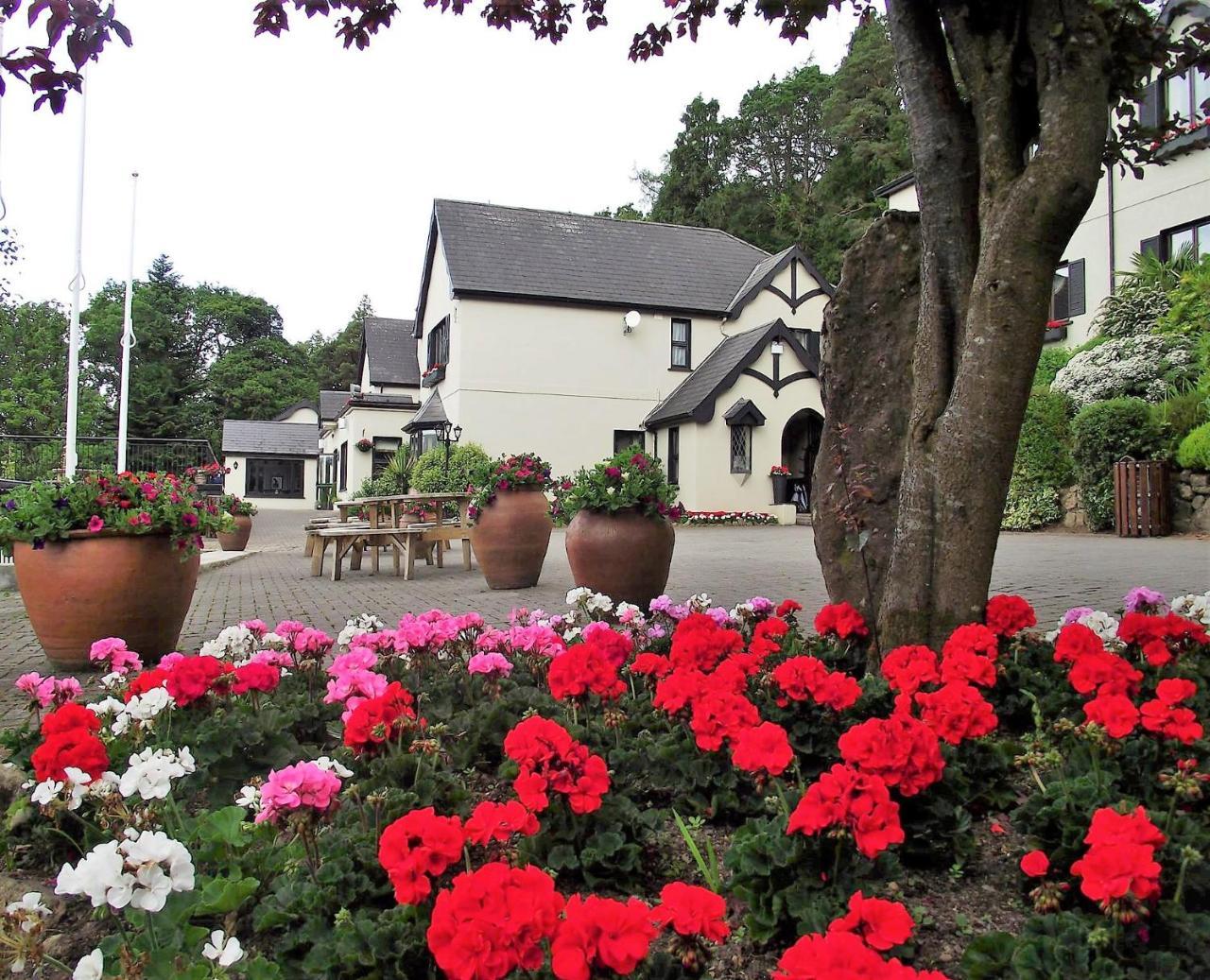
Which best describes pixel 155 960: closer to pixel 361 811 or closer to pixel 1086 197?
pixel 361 811

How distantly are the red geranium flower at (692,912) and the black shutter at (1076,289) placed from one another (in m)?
19.2

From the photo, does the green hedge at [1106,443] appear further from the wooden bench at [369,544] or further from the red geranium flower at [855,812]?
the red geranium flower at [855,812]

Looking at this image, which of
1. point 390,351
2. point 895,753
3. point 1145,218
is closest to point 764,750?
point 895,753

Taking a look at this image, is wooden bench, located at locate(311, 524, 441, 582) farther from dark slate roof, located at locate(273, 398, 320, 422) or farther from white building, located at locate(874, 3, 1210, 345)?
dark slate roof, located at locate(273, 398, 320, 422)

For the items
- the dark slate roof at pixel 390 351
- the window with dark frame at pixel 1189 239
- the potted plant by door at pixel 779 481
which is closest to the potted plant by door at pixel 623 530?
the window with dark frame at pixel 1189 239

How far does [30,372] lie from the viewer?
35344 millimetres

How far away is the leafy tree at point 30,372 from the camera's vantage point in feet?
108

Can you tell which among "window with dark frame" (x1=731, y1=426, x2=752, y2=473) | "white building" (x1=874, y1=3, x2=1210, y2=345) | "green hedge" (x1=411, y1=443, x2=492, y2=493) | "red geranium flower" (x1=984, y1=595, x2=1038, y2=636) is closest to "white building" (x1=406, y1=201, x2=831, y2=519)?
"window with dark frame" (x1=731, y1=426, x2=752, y2=473)

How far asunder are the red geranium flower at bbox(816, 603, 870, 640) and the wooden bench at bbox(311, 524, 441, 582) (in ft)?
22.7

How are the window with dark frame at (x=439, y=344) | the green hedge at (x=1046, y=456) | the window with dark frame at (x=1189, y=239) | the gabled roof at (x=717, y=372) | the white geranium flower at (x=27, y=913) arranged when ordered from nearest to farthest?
the white geranium flower at (x=27, y=913) < the green hedge at (x=1046, y=456) < the window with dark frame at (x=1189, y=239) < the gabled roof at (x=717, y=372) < the window with dark frame at (x=439, y=344)

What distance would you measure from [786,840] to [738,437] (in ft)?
69.5

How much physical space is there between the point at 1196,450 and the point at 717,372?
12.5 m

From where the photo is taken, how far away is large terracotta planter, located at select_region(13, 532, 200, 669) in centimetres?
422

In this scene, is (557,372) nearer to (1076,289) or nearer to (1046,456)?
(1076,289)
